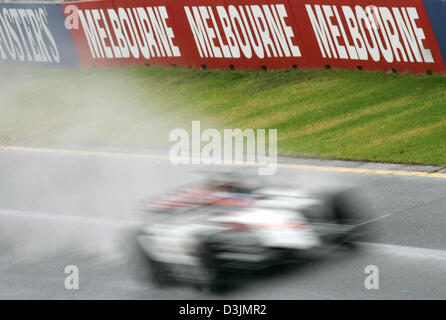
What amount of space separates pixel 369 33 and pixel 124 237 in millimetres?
9582

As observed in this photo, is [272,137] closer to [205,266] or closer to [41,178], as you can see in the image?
[41,178]

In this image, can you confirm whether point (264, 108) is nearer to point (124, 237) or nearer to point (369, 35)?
point (369, 35)

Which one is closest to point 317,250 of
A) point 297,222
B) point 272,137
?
point 297,222

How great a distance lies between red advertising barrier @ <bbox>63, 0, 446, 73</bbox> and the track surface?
5.33m

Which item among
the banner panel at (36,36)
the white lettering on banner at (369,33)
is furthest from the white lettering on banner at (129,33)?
the white lettering on banner at (369,33)

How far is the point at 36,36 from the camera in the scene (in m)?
32.1

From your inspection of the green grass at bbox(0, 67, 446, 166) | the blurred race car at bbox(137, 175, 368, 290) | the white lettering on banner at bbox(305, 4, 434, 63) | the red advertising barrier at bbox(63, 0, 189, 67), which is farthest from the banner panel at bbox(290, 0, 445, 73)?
the blurred race car at bbox(137, 175, 368, 290)

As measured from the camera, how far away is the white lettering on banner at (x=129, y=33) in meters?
27.0

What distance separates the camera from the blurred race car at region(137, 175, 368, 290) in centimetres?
1063

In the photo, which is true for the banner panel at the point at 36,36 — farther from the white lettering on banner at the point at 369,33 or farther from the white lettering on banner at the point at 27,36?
the white lettering on banner at the point at 369,33

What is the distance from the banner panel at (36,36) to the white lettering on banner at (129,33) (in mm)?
1456

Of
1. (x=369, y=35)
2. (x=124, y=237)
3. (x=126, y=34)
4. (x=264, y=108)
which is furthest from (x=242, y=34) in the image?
(x=124, y=237)

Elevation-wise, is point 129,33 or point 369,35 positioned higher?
point 129,33

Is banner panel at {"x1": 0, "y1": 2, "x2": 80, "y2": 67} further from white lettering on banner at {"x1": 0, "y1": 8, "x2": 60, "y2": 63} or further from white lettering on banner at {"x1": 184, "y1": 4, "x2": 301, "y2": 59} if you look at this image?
white lettering on banner at {"x1": 184, "y1": 4, "x2": 301, "y2": 59}
